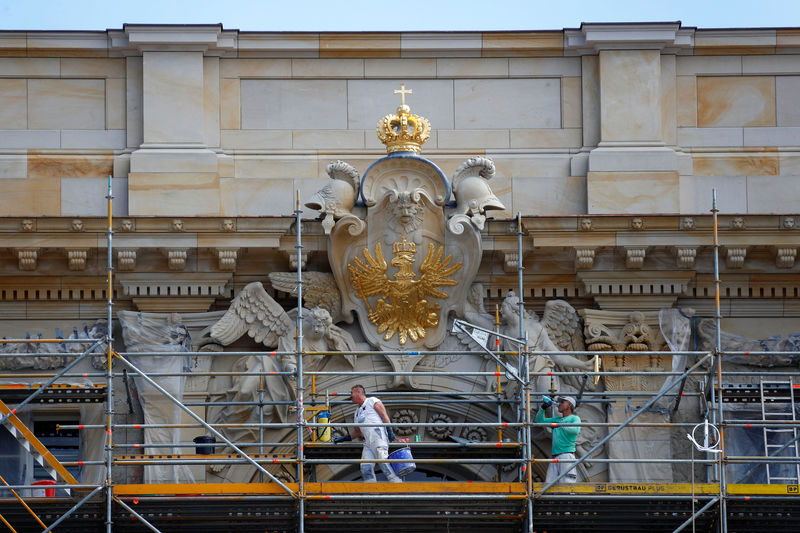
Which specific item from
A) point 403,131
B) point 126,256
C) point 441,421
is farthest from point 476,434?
point 126,256

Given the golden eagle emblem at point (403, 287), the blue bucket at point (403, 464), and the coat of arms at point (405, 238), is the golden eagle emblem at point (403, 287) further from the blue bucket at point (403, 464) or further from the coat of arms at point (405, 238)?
the blue bucket at point (403, 464)

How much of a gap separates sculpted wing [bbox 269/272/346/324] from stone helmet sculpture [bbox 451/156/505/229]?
5.86 feet

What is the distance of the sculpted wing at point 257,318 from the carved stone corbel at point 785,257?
5888 millimetres

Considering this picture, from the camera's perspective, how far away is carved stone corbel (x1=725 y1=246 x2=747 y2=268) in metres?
30.2

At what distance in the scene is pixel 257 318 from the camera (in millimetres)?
30234

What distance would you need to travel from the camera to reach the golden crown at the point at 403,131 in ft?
99.7

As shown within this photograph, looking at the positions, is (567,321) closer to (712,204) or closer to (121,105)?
(712,204)

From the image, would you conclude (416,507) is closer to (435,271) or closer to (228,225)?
(435,271)

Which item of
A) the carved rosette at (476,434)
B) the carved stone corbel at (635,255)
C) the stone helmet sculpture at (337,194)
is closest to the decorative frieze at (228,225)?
the stone helmet sculpture at (337,194)

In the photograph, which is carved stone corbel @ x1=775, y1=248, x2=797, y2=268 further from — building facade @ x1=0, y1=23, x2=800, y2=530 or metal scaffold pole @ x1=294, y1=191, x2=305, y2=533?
metal scaffold pole @ x1=294, y1=191, x2=305, y2=533

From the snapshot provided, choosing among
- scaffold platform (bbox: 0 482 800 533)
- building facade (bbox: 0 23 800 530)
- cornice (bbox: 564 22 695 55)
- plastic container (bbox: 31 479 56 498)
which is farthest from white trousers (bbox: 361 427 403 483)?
cornice (bbox: 564 22 695 55)

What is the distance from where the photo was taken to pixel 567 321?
30469mm

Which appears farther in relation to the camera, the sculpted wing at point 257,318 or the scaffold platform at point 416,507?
the sculpted wing at point 257,318

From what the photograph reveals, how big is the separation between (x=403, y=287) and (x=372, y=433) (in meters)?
2.73
